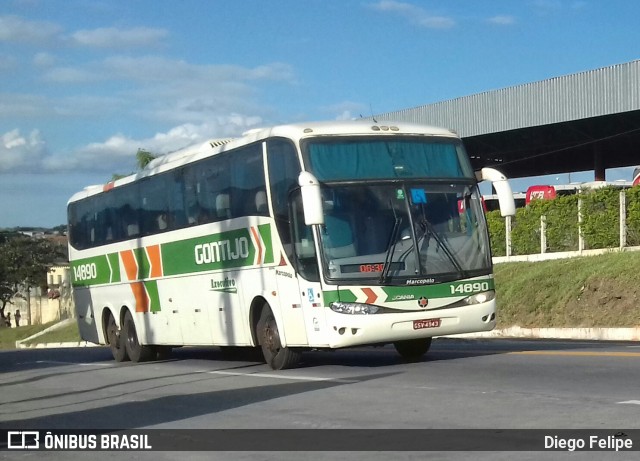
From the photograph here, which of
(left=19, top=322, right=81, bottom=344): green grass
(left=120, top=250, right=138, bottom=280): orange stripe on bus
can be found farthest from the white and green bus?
(left=19, top=322, right=81, bottom=344): green grass

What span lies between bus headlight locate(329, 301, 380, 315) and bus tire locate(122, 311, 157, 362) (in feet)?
28.6

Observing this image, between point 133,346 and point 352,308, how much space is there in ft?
30.3

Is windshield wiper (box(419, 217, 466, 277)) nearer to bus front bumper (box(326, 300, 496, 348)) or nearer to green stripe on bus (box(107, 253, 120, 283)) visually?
bus front bumper (box(326, 300, 496, 348))

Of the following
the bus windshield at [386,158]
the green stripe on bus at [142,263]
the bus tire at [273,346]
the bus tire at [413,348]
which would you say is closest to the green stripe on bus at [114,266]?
the green stripe on bus at [142,263]

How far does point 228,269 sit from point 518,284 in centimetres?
1620

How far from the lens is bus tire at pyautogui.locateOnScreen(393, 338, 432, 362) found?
17.9m

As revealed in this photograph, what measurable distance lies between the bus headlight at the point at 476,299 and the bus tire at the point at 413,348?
5.96 ft

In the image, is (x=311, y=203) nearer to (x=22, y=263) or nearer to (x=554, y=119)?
(x=554, y=119)

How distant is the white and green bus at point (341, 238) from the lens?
15453mm

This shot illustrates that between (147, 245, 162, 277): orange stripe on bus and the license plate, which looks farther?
(147, 245, 162, 277): orange stripe on bus

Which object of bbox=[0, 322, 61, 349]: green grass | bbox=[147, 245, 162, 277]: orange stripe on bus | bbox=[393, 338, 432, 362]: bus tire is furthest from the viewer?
bbox=[0, 322, 61, 349]: green grass

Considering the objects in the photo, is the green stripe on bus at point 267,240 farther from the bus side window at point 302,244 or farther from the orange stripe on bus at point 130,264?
the orange stripe on bus at point 130,264

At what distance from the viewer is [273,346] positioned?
56.3 feet

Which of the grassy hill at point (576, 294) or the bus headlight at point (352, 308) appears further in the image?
the grassy hill at point (576, 294)
